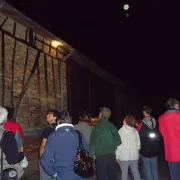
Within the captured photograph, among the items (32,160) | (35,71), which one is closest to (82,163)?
(32,160)

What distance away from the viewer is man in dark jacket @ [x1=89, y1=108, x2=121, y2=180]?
605 cm

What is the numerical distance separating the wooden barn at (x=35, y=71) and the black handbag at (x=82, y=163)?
4.64 m

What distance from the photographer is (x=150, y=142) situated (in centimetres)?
654

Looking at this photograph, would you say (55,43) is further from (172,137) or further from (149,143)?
(172,137)

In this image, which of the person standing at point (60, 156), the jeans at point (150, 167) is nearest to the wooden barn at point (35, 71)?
the jeans at point (150, 167)

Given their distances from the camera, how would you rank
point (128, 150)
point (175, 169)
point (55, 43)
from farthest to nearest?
point (55, 43) < point (128, 150) < point (175, 169)

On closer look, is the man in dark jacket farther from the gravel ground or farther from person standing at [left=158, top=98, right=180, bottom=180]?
the gravel ground

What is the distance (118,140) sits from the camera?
20.4 ft

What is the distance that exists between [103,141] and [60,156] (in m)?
2.35

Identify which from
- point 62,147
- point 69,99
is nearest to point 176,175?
point 62,147

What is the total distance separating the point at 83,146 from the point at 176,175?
1598 millimetres

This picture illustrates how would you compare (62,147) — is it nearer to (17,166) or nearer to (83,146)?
(83,146)

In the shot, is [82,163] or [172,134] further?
[172,134]

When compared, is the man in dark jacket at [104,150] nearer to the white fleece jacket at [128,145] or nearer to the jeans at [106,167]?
the jeans at [106,167]
